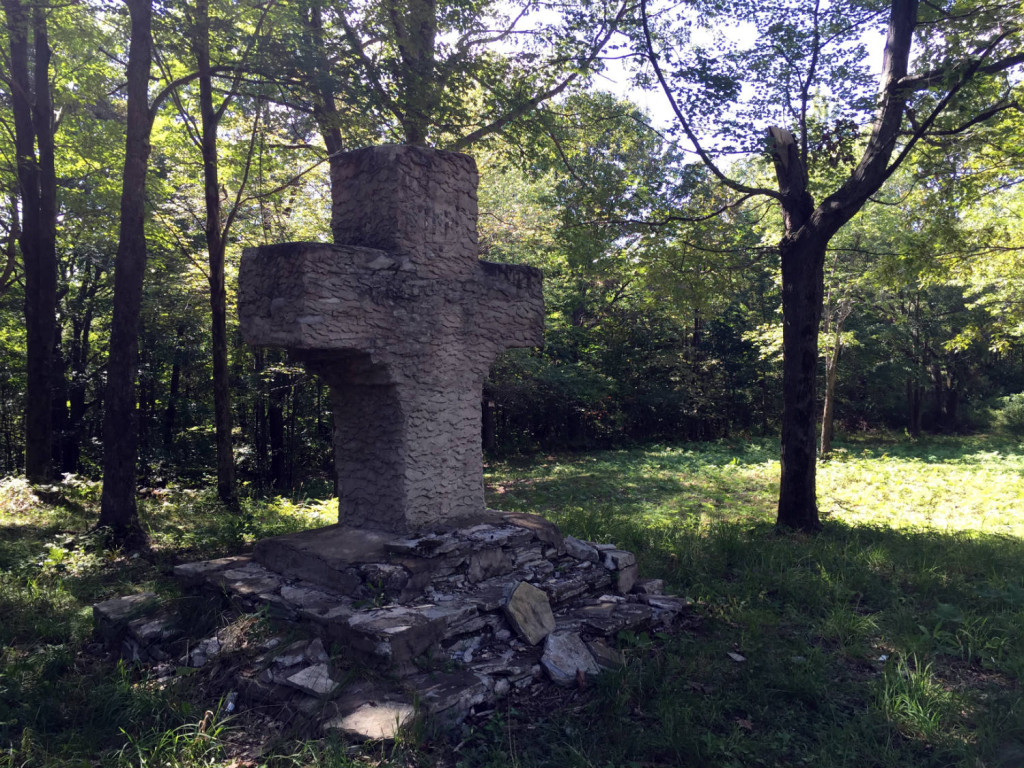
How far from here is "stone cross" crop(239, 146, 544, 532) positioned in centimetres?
492

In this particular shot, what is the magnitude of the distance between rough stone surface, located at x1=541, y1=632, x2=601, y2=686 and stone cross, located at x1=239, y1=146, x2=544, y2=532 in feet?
4.81

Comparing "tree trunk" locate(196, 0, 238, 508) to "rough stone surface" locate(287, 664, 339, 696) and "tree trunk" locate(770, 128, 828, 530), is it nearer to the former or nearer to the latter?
"rough stone surface" locate(287, 664, 339, 696)

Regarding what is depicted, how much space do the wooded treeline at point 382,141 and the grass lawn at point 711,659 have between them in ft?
6.28

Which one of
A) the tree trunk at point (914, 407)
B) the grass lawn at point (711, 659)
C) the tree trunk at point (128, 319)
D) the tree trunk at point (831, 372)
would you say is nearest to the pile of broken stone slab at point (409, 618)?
the grass lawn at point (711, 659)

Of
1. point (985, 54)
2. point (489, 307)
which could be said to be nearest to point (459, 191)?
point (489, 307)

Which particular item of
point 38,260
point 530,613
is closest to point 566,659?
point 530,613

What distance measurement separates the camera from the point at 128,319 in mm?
7352

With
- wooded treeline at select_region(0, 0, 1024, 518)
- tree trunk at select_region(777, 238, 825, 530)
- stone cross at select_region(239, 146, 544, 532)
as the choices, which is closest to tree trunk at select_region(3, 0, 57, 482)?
wooded treeline at select_region(0, 0, 1024, 518)

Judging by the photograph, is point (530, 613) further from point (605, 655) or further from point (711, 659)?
point (711, 659)

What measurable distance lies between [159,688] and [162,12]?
845 centimetres

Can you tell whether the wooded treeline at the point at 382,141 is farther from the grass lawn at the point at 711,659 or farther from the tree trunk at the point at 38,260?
the grass lawn at the point at 711,659

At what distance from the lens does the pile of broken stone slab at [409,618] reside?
3.90 meters

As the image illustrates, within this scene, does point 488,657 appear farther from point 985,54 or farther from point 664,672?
point 985,54

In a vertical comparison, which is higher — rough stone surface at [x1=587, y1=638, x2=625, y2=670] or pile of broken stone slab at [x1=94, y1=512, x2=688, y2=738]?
pile of broken stone slab at [x1=94, y1=512, x2=688, y2=738]
